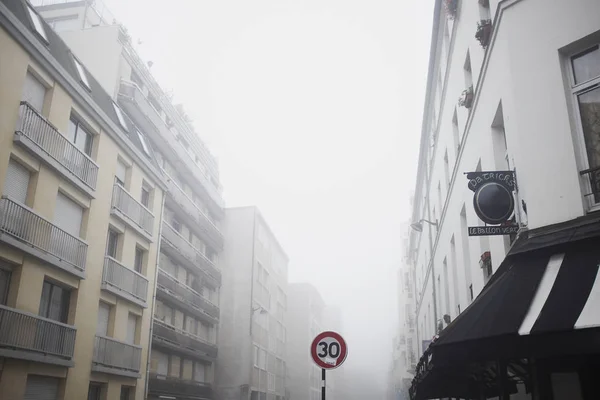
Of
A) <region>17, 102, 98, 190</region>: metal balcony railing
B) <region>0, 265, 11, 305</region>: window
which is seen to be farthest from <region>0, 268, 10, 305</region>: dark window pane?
<region>17, 102, 98, 190</region>: metal balcony railing

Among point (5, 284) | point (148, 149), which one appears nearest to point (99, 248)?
point (5, 284)

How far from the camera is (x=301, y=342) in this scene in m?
70.1

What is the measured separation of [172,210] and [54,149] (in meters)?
17.2

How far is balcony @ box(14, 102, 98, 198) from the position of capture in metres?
17.6

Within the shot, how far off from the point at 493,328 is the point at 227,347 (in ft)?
126

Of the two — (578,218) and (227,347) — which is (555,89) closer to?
(578,218)

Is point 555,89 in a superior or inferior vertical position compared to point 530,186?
superior

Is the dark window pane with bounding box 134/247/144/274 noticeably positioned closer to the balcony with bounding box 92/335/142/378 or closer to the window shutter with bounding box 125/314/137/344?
the window shutter with bounding box 125/314/137/344

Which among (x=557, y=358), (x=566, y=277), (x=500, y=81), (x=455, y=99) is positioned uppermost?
(x=455, y=99)

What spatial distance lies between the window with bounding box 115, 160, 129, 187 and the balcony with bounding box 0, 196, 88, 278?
4604mm

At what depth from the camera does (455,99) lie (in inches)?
658

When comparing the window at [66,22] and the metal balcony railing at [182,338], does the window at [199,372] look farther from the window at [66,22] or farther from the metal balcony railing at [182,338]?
the window at [66,22]

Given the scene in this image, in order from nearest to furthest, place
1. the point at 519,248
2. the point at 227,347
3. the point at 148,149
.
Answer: the point at 519,248 < the point at 148,149 < the point at 227,347

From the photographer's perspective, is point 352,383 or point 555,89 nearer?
point 555,89
